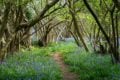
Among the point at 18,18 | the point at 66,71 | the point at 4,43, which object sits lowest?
the point at 66,71

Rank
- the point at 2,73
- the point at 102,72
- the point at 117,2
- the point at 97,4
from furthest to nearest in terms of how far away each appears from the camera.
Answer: the point at 97,4 < the point at 102,72 < the point at 2,73 < the point at 117,2

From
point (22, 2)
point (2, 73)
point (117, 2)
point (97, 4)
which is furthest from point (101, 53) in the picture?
point (117, 2)

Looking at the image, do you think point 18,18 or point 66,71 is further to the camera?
point 18,18

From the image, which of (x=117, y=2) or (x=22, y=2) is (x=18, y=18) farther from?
(x=117, y=2)

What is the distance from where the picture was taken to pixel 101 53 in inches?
826

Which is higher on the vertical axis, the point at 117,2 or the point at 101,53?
the point at 117,2

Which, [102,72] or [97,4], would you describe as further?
[97,4]

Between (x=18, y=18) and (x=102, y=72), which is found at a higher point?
(x=18, y=18)

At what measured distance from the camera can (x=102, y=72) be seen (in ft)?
40.8

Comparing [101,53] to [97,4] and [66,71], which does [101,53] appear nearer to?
[97,4]

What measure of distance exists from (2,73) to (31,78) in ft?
4.78

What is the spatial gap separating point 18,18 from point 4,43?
3493 mm

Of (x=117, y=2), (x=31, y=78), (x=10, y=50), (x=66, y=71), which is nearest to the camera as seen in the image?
(x=117, y=2)

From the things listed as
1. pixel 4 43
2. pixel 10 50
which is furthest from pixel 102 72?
pixel 10 50
